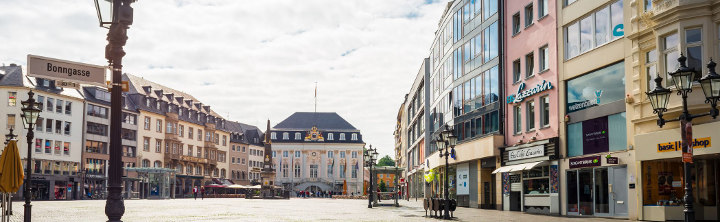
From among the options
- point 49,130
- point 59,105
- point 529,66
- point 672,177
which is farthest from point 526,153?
point 59,105

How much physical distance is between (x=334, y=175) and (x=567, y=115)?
395ft

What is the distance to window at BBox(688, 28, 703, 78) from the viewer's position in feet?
72.6

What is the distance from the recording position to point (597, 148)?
96.1ft

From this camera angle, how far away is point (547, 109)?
3434 cm

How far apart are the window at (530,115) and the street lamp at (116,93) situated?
2892 centimetres

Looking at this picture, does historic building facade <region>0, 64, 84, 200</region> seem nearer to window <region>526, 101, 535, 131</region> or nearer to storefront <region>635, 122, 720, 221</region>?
window <region>526, 101, 535, 131</region>

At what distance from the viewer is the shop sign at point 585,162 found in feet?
95.3

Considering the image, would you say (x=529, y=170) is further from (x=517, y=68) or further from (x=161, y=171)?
(x=161, y=171)

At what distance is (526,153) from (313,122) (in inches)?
4800

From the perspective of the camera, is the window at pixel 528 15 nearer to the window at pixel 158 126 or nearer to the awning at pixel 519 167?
the awning at pixel 519 167

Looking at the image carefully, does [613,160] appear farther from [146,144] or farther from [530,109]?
[146,144]

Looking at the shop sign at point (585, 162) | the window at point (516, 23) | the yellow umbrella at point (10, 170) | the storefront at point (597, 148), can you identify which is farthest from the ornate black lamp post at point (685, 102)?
the window at point (516, 23)

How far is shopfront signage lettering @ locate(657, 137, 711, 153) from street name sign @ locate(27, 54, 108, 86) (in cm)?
1923

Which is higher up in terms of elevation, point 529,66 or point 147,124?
point 147,124
